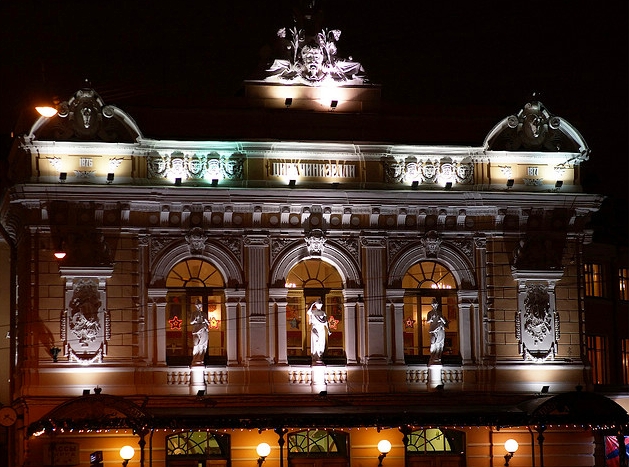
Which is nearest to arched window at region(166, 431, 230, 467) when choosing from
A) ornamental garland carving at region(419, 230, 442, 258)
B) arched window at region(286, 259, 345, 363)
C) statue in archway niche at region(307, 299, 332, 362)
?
arched window at region(286, 259, 345, 363)

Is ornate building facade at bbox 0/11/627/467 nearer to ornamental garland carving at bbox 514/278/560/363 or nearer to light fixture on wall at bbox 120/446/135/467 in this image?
ornamental garland carving at bbox 514/278/560/363

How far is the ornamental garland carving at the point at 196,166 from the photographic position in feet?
130

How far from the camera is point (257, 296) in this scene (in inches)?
1561

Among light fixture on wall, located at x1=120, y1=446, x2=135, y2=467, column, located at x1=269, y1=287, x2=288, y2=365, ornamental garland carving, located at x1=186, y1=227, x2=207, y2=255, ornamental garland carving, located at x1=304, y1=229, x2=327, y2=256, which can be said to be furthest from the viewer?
ornamental garland carving, located at x1=304, y1=229, x2=327, y2=256

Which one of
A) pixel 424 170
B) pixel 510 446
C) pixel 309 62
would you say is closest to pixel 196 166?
pixel 309 62

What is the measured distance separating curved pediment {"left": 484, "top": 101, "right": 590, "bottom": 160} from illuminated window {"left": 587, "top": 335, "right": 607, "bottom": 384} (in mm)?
10390

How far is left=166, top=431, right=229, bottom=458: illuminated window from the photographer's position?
38719mm

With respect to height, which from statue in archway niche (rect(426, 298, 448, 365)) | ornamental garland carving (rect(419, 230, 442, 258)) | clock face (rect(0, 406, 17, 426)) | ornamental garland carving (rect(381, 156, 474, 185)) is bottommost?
clock face (rect(0, 406, 17, 426))

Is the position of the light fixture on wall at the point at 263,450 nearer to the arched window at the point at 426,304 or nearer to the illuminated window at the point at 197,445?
the illuminated window at the point at 197,445

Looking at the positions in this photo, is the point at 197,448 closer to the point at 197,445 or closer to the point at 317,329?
the point at 197,445

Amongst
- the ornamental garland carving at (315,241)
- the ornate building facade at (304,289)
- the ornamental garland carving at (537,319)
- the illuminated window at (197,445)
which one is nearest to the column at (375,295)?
the ornate building facade at (304,289)

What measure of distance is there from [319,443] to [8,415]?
28.8ft

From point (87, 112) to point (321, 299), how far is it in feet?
28.3

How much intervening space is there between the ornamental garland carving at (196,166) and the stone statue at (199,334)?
12.6 ft
